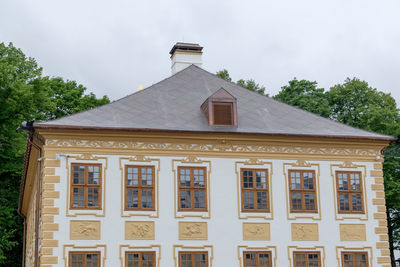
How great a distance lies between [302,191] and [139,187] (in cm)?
636

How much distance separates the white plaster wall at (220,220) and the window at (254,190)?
35 cm

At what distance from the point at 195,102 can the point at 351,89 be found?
65.2 feet

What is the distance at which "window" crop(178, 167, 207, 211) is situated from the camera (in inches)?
1025

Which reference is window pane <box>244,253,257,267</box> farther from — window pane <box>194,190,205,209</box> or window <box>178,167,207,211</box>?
window pane <box>194,190,205,209</box>

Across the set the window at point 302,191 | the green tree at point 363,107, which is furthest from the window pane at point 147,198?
the green tree at point 363,107

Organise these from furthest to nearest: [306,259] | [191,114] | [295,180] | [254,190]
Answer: [191,114] → [295,180] → [254,190] → [306,259]

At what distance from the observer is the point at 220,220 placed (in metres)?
26.1

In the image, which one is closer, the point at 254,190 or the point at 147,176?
the point at 147,176

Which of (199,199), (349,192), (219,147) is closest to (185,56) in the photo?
(219,147)

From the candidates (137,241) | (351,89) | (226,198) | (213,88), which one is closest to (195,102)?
(213,88)

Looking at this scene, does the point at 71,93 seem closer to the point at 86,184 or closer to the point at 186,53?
the point at 186,53

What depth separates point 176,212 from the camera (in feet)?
84.5

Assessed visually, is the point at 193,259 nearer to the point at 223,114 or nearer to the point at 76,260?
the point at 76,260

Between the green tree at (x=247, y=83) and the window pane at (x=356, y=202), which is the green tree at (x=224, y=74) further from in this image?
the window pane at (x=356, y=202)
